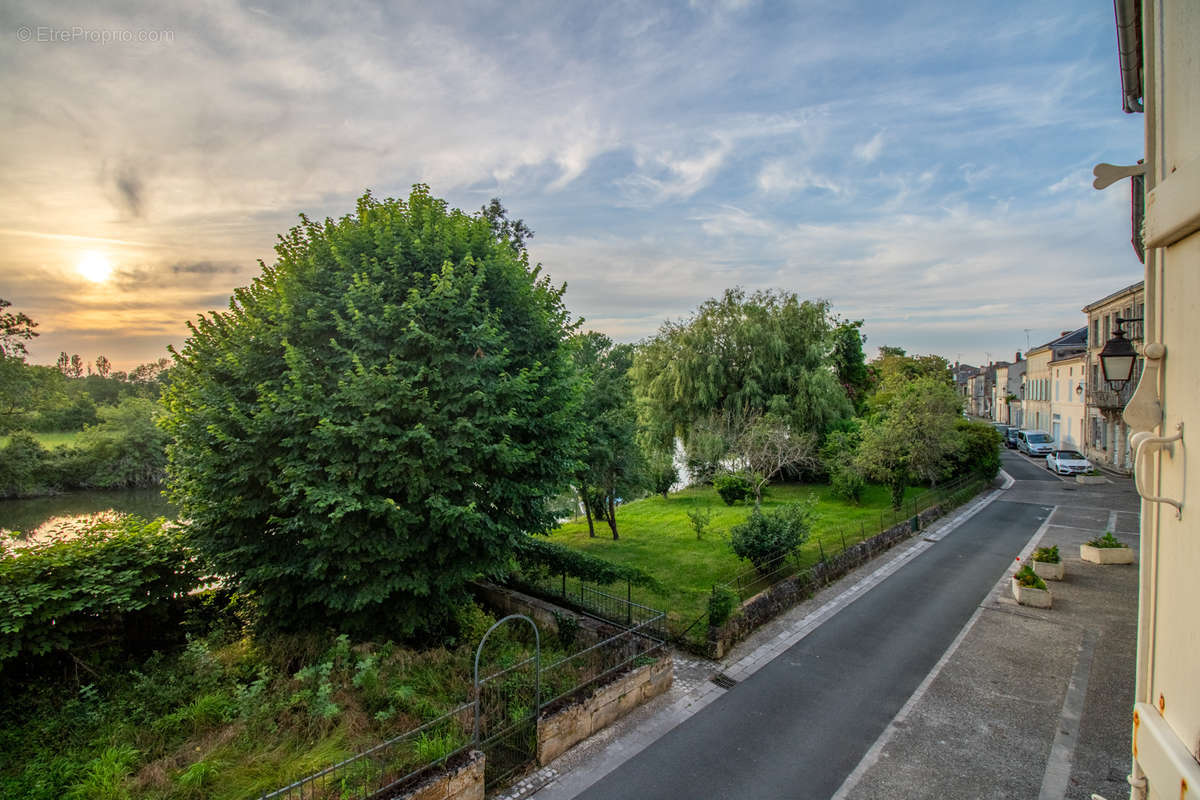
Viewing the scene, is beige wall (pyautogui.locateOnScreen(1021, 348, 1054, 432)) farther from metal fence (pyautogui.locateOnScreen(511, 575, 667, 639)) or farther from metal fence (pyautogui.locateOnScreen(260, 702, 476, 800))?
metal fence (pyautogui.locateOnScreen(260, 702, 476, 800))

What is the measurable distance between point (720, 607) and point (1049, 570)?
32.9ft

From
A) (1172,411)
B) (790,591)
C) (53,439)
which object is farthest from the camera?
(53,439)

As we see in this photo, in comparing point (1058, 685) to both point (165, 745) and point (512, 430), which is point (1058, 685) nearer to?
point (512, 430)

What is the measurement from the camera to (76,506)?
3375 centimetres

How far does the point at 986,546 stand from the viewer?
18422 millimetres

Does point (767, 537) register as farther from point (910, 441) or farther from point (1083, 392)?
point (1083, 392)

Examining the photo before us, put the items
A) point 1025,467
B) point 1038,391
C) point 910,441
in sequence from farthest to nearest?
1. point 1038,391
2. point 1025,467
3. point 910,441

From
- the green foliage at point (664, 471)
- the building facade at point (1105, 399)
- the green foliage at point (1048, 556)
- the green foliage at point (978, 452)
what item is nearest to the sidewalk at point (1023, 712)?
the green foliage at point (1048, 556)

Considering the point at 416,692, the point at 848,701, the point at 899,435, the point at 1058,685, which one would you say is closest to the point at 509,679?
the point at 416,692

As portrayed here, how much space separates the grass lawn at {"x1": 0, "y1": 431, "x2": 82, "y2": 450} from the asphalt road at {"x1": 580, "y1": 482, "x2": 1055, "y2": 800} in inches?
1724

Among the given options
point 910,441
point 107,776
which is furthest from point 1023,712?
point 910,441

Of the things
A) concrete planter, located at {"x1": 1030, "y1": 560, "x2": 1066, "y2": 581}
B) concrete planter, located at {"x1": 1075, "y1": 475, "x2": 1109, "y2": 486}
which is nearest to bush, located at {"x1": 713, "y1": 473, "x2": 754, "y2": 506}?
concrete planter, located at {"x1": 1030, "y1": 560, "x2": 1066, "y2": 581}

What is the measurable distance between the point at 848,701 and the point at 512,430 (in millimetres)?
7628

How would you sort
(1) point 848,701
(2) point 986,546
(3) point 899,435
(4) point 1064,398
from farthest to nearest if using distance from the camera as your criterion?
(4) point 1064,398 < (3) point 899,435 < (2) point 986,546 < (1) point 848,701
